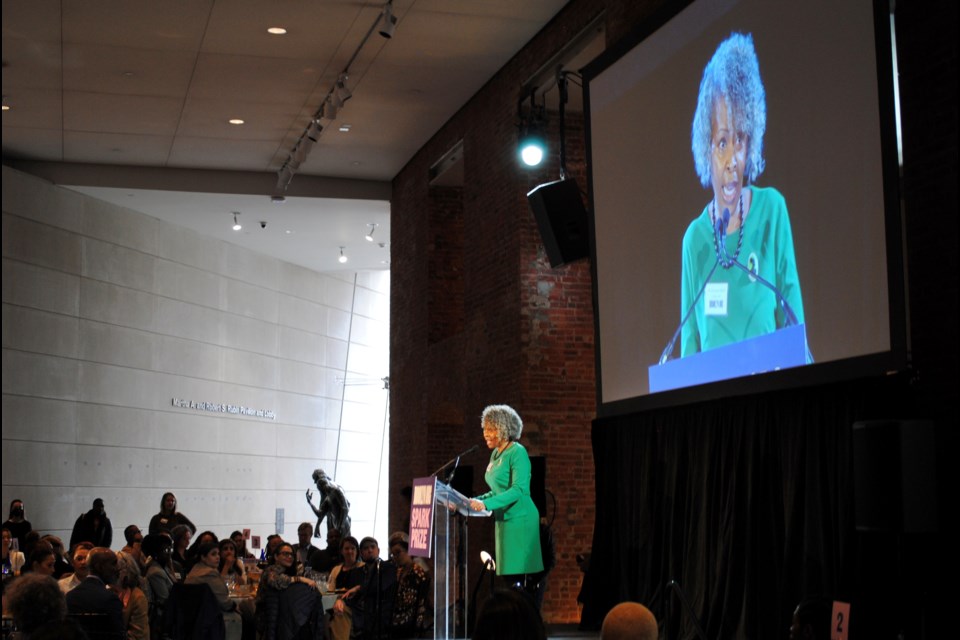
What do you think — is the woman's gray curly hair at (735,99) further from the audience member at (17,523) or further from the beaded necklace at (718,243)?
the audience member at (17,523)

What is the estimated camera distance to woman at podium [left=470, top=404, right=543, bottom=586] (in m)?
7.59

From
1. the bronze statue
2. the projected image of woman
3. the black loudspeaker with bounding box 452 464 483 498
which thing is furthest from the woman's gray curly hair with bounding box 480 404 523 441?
the bronze statue

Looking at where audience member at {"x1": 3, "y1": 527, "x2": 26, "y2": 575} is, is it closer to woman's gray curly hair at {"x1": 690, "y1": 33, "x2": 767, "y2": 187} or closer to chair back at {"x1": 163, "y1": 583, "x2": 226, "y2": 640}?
chair back at {"x1": 163, "y1": 583, "x2": 226, "y2": 640}

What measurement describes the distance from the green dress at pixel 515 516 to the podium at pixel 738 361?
101cm

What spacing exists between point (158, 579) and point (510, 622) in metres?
6.54

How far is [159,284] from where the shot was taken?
57.7ft

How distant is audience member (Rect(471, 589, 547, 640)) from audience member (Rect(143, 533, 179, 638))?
6.33 m

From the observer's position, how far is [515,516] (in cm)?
767

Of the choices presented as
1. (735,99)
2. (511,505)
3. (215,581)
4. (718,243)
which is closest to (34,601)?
(215,581)

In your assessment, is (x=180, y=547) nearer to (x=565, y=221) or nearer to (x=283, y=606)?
(x=283, y=606)

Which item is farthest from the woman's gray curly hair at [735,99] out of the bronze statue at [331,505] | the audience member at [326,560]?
the bronze statue at [331,505]

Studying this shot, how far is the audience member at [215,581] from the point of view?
7.76m

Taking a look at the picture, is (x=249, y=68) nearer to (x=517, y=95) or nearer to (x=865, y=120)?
(x=517, y=95)

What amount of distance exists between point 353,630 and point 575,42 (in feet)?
17.2
